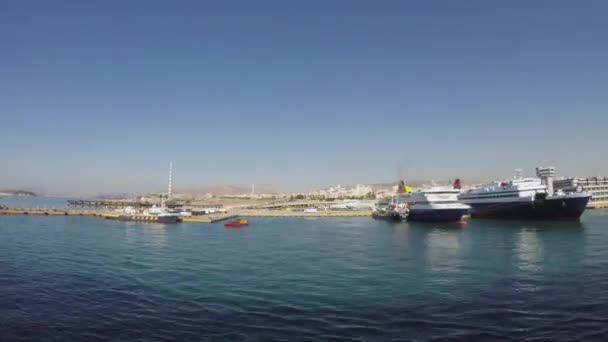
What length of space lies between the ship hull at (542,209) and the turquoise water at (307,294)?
30.5m

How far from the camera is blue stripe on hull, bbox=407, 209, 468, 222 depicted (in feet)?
210

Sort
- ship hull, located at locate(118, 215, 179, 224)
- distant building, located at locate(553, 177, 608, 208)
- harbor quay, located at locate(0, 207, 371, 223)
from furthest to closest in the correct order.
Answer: distant building, located at locate(553, 177, 608, 208), harbor quay, located at locate(0, 207, 371, 223), ship hull, located at locate(118, 215, 179, 224)

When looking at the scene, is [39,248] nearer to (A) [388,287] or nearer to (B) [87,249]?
(B) [87,249]

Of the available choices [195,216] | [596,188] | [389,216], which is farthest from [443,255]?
[596,188]

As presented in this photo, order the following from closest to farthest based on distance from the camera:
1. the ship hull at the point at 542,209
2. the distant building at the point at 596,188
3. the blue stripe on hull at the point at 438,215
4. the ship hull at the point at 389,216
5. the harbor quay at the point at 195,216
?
the ship hull at the point at 542,209
the blue stripe on hull at the point at 438,215
the ship hull at the point at 389,216
the harbor quay at the point at 195,216
the distant building at the point at 596,188

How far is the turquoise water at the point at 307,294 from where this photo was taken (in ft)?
42.7

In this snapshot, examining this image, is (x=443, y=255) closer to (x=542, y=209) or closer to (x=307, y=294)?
(x=307, y=294)

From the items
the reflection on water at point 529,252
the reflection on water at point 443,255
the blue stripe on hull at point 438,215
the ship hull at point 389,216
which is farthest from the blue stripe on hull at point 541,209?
the reflection on water at point 443,255

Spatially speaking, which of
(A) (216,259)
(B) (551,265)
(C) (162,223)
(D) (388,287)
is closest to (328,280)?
(D) (388,287)

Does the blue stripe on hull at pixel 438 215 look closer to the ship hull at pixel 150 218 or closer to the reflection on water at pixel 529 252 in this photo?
the reflection on water at pixel 529 252

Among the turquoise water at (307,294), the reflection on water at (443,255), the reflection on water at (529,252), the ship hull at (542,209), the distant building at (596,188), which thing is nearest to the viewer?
the turquoise water at (307,294)

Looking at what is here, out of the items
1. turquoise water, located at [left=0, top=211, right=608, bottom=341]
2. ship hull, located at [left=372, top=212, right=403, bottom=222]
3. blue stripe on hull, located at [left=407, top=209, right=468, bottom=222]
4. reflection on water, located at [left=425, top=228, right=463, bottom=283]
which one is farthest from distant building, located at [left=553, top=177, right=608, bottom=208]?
turquoise water, located at [left=0, top=211, right=608, bottom=341]

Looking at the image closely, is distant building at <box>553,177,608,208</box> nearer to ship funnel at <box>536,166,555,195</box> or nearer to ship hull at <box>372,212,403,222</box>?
ship funnel at <box>536,166,555,195</box>

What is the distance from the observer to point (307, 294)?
17953mm
